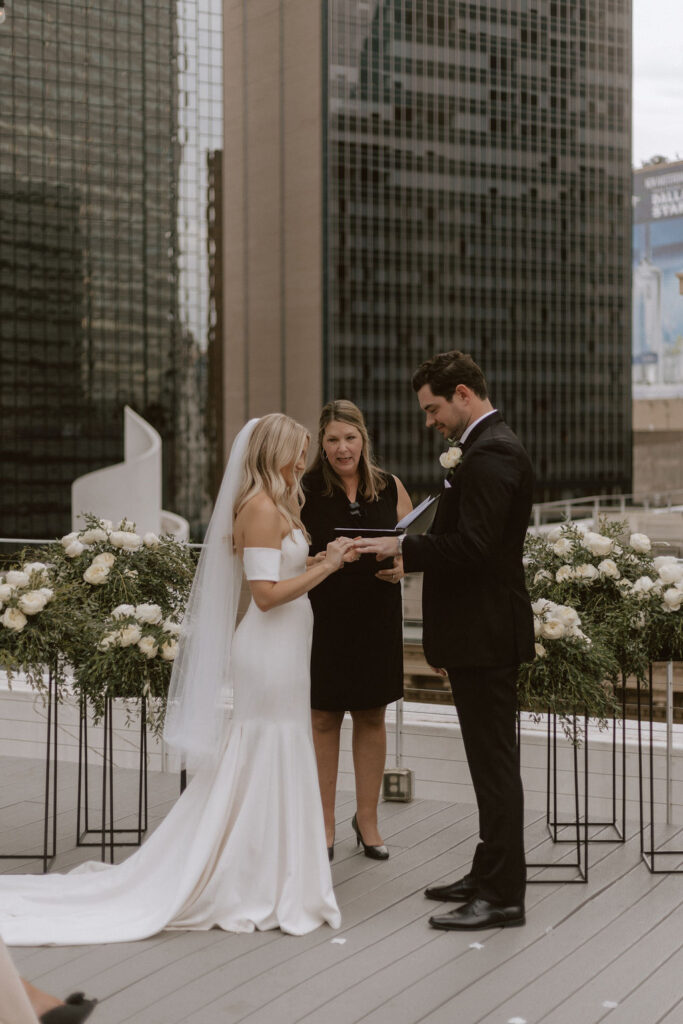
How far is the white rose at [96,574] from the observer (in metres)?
4.39

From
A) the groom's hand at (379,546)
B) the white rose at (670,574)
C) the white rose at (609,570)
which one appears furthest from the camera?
the white rose at (609,570)

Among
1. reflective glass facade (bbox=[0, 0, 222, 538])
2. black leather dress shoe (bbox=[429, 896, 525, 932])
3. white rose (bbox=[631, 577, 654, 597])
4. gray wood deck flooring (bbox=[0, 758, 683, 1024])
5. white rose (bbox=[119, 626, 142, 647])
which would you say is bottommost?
gray wood deck flooring (bbox=[0, 758, 683, 1024])

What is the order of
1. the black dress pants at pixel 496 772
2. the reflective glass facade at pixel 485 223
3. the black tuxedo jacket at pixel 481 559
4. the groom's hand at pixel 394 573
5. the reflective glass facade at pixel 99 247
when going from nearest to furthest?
the black tuxedo jacket at pixel 481 559 < the black dress pants at pixel 496 772 < the groom's hand at pixel 394 573 < the reflective glass facade at pixel 99 247 < the reflective glass facade at pixel 485 223

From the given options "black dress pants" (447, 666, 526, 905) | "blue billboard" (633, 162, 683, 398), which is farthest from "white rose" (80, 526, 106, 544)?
"blue billboard" (633, 162, 683, 398)

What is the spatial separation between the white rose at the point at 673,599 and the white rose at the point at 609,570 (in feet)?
0.75

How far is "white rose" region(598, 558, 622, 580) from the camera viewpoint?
170 inches

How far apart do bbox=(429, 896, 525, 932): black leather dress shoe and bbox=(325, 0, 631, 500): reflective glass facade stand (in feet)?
233

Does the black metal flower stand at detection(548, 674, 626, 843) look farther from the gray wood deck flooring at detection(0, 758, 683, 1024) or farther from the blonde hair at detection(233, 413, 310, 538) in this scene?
the blonde hair at detection(233, 413, 310, 538)

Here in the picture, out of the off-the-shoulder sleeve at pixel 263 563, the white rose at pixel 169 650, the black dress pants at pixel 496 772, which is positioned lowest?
the black dress pants at pixel 496 772

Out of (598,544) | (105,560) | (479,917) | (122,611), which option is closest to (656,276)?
(598,544)

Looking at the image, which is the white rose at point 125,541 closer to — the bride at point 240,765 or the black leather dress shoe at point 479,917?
the bride at point 240,765

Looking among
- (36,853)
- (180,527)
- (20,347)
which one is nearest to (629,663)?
(36,853)

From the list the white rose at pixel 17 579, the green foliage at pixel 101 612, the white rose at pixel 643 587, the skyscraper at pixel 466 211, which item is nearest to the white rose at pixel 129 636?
the green foliage at pixel 101 612

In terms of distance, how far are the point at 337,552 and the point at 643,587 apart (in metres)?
1.22
